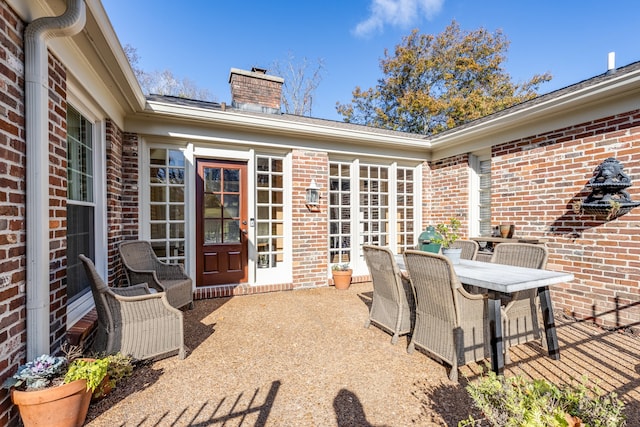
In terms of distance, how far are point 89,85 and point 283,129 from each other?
94.9 inches

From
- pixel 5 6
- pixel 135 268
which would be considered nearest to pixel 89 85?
pixel 5 6

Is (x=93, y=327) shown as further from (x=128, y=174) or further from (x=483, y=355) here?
(x=483, y=355)

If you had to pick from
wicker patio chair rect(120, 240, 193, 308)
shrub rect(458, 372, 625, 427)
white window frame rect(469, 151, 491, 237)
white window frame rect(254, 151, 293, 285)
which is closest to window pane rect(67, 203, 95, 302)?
wicker patio chair rect(120, 240, 193, 308)

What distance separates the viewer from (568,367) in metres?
2.49

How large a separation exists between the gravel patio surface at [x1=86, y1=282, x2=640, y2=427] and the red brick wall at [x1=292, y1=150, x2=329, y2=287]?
61.5 inches

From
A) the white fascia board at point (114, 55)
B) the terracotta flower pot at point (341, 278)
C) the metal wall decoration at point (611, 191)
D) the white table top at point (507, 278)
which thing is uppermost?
the white fascia board at point (114, 55)

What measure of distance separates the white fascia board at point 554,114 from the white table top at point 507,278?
2.20 meters

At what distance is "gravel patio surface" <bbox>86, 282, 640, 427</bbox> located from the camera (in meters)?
1.94

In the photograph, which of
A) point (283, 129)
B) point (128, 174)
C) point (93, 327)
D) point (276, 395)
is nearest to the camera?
point (276, 395)

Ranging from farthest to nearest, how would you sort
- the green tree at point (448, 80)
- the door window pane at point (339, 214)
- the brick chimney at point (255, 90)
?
the green tree at point (448, 80)
the brick chimney at point (255, 90)
the door window pane at point (339, 214)

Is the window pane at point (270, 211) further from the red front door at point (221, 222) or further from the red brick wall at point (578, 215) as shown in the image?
the red brick wall at point (578, 215)

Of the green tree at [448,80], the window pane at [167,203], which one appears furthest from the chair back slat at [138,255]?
the green tree at [448,80]

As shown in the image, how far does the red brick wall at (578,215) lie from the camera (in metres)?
3.27

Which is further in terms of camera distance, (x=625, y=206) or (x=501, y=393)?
(x=625, y=206)
